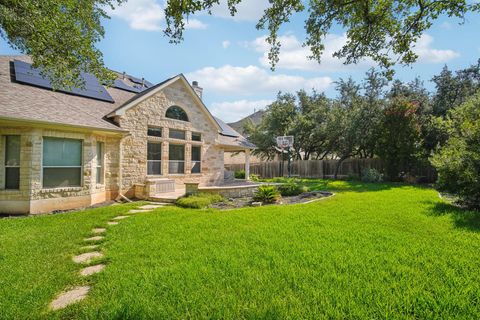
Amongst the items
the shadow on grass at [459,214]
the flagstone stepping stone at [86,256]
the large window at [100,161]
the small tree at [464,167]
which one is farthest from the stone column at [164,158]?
the small tree at [464,167]

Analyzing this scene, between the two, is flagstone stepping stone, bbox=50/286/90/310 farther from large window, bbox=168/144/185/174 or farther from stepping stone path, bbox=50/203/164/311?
A: large window, bbox=168/144/185/174

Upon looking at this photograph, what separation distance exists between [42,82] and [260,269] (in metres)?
12.2

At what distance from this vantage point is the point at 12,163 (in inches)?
344

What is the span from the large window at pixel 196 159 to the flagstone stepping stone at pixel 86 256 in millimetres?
9846

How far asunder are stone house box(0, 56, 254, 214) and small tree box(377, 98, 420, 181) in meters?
10.4

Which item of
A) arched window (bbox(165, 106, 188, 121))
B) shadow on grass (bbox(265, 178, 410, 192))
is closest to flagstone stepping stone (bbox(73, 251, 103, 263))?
arched window (bbox(165, 106, 188, 121))

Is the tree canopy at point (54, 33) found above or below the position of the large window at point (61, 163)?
above

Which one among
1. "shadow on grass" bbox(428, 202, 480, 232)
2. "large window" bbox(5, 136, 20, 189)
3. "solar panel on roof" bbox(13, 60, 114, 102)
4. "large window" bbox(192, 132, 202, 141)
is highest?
"solar panel on roof" bbox(13, 60, 114, 102)

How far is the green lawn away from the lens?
283 cm

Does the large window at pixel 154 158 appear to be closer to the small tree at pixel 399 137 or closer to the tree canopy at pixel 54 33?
the tree canopy at pixel 54 33

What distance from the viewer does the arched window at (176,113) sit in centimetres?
1370

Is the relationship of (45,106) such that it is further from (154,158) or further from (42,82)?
(154,158)

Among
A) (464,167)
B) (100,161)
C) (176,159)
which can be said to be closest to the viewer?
(464,167)

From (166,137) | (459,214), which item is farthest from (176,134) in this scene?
(459,214)
